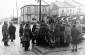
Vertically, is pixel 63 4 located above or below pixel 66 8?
above

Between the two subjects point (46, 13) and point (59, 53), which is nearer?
point (59, 53)

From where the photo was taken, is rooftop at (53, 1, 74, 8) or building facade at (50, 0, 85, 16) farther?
rooftop at (53, 1, 74, 8)

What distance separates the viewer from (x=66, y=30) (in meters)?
12.4

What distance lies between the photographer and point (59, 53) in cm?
1048

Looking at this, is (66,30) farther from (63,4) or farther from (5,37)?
(63,4)

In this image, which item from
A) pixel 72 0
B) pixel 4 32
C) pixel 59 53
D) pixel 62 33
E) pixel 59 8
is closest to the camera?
pixel 59 53

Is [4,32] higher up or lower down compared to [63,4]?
lower down

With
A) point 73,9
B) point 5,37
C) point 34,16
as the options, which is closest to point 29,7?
point 34,16

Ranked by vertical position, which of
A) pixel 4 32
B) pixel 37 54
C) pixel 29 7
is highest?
pixel 29 7

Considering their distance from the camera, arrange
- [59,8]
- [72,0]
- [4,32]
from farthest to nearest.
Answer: [72,0]
[59,8]
[4,32]

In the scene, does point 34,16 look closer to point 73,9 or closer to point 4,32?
point 73,9

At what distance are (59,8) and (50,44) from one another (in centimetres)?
4991

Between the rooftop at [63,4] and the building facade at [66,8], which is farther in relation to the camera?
the rooftop at [63,4]

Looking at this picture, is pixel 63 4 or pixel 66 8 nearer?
pixel 66 8
